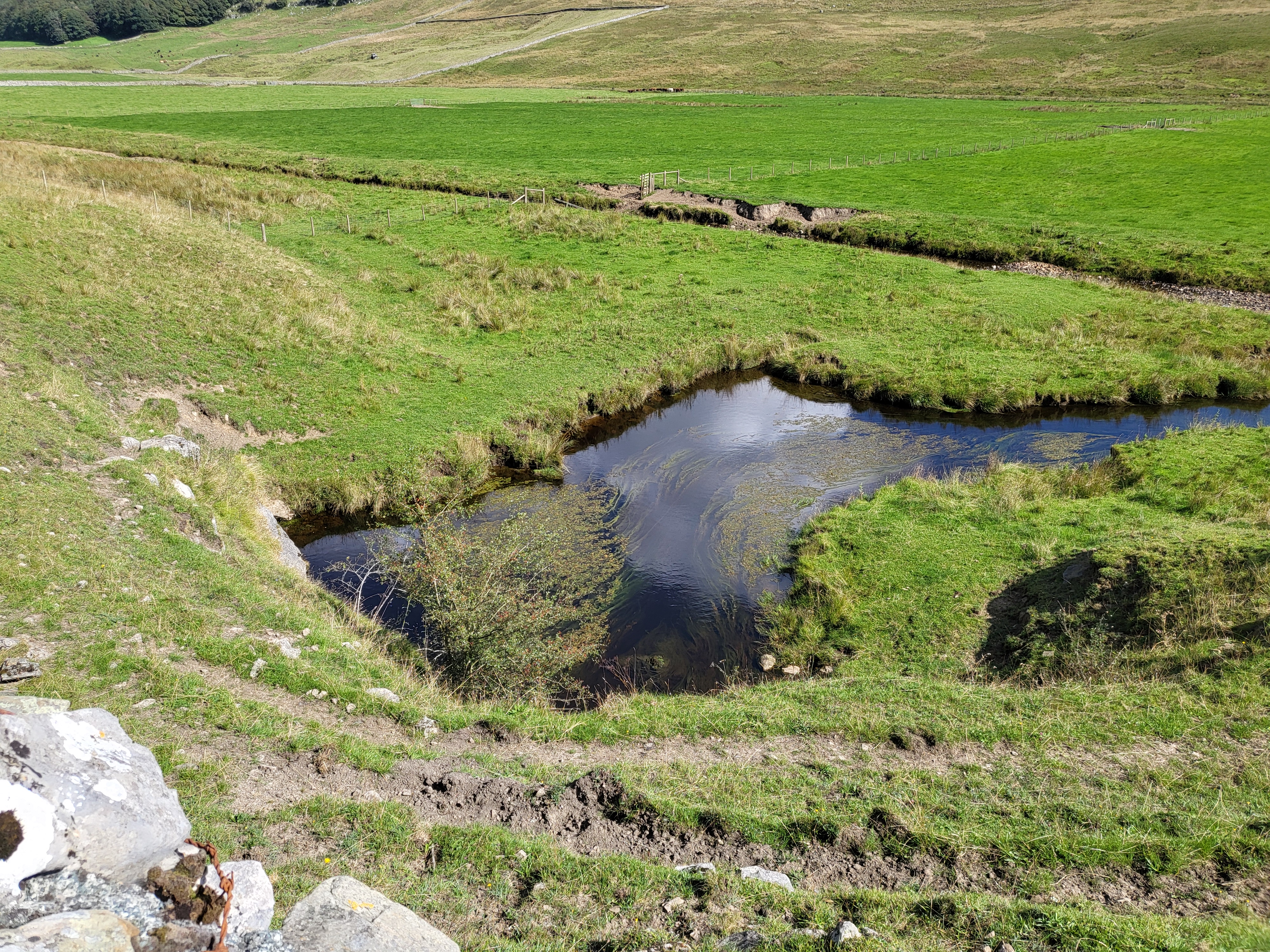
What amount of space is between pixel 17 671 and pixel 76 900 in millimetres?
5727

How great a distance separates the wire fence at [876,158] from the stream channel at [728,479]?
114ft

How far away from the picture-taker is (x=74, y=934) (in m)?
5.50

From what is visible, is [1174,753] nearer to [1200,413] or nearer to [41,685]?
[41,685]

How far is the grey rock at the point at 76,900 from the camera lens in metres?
5.76

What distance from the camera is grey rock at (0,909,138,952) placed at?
5316mm

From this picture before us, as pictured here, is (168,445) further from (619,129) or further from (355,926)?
(619,129)

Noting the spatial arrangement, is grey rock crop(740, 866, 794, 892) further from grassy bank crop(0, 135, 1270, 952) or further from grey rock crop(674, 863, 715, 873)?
grey rock crop(674, 863, 715, 873)

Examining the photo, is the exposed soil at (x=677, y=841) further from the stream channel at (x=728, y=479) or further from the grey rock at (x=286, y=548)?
the grey rock at (x=286, y=548)

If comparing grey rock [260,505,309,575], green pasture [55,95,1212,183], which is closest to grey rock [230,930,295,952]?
grey rock [260,505,309,575]

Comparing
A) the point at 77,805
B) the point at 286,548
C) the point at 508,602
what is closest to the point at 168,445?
the point at 286,548

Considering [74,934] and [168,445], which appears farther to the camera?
[168,445]

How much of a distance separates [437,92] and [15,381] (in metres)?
141

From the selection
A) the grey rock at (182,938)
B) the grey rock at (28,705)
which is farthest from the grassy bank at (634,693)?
the grey rock at (28,705)

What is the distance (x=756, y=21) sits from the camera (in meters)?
198
